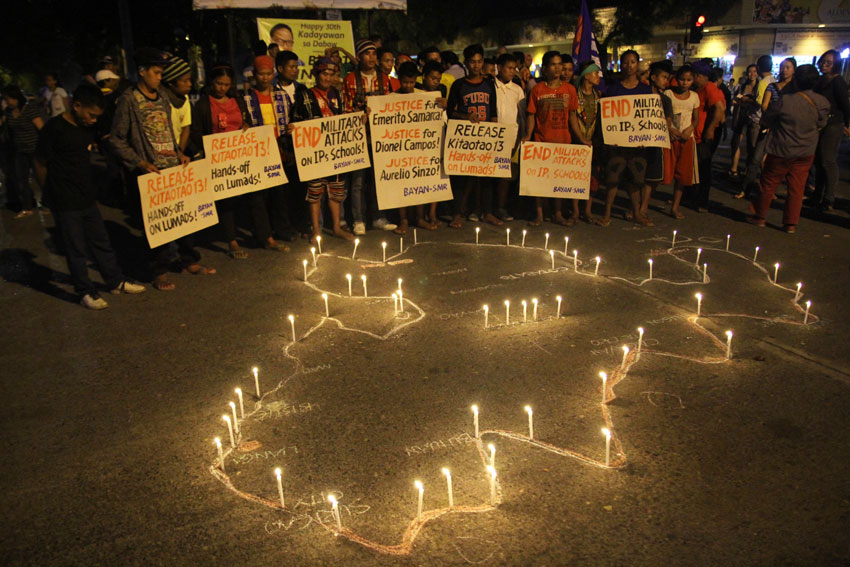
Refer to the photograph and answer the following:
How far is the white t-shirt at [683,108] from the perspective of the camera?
9.23 meters

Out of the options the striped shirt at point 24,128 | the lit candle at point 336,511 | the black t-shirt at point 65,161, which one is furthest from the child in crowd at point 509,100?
the striped shirt at point 24,128

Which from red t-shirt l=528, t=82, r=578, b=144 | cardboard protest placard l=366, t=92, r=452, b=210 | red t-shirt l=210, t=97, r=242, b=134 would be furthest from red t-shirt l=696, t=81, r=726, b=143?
red t-shirt l=210, t=97, r=242, b=134

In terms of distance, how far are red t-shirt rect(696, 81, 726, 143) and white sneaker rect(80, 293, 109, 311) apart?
801cm

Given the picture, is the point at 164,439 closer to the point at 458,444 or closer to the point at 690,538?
the point at 458,444

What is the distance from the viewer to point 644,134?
892 centimetres

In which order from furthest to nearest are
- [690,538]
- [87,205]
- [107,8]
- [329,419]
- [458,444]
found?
[107,8], [87,205], [329,419], [458,444], [690,538]

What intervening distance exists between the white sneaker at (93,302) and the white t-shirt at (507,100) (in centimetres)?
538

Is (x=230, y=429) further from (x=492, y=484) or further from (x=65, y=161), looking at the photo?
(x=65, y=161)

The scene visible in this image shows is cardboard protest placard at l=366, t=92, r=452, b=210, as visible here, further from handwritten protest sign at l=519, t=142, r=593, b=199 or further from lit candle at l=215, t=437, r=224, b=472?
lit candle at l=215, t=437, r=224, b=472

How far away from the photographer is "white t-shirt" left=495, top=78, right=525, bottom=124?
9031mm

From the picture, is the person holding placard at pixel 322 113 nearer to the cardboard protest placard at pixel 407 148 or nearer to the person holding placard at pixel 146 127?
the cardboard protest placard at pixel 407 148

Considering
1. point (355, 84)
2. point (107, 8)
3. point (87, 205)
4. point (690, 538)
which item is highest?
point (107, 8)

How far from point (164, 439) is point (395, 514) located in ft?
5.51

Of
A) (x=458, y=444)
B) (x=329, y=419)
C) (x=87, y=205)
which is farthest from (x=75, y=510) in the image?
(x=87, y=205)
